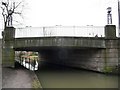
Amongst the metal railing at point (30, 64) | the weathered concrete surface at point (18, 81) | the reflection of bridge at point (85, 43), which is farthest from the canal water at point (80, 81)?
the metal railing at point (30, 64)

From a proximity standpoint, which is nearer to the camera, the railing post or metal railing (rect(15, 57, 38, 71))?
the railing post

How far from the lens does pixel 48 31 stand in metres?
26.8

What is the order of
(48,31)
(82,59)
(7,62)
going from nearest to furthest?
(7,62) < (48,31) < (82,59)

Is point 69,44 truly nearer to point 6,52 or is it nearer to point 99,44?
point 99,44

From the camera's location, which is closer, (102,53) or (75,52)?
(102,53)

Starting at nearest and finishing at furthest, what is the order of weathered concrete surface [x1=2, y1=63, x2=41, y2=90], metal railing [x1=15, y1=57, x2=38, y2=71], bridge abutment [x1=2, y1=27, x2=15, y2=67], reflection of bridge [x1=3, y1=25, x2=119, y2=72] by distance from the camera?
weathered concrete surface [x1=2, y1=63, x2=41, y2=90] → bridge abutment [x1=2, y1=27, x2=15, y2=67] → reflection of bridge [x1=3, y1=25, x2=119, y2=72] → metal railing [x1=15, y1=57, x2=38, y2=71]

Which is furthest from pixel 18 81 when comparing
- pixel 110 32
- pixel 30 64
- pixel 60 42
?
pixel 30 64

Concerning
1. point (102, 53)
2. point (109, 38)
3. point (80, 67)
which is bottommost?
point (80, 67)

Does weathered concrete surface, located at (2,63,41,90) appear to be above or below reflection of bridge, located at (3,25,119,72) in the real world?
below

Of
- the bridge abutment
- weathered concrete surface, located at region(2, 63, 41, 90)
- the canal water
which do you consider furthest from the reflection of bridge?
weathered concrete surface, located at region(2, 63, 41, 90)

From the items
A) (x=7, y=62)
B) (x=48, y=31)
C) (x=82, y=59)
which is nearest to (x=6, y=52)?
(x=7, y=62)

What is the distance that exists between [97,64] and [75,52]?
19.9ft

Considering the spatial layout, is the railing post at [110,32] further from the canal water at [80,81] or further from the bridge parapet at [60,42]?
the canal water at [80,81]

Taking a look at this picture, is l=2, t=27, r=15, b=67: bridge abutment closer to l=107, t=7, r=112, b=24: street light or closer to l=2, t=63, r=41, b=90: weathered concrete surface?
l=2, t=63, r=41, b=90: weathered concrete surface
